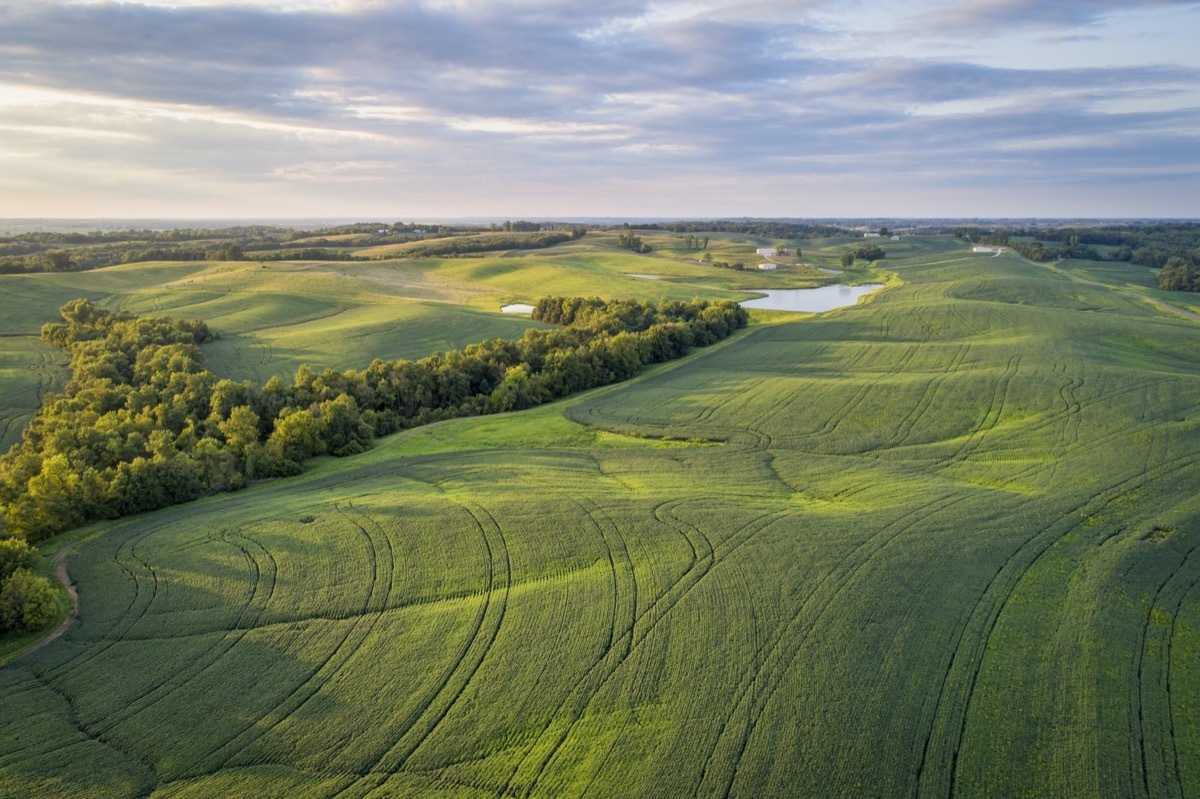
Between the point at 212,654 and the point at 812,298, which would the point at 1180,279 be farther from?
the point at 212,654

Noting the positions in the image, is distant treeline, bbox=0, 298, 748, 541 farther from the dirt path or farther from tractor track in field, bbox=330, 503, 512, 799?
tractor track in field, bbox=330, 503, 512, 799

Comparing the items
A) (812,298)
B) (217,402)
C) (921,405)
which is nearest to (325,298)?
(217,402)

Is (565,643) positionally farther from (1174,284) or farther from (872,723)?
(1174,284)

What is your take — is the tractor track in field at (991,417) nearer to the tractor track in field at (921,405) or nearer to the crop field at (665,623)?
the crop field at (665,623)

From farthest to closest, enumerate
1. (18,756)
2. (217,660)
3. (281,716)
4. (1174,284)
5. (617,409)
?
(1174,284) < (617,409) < (217,660) < (281,716) < (18,756)

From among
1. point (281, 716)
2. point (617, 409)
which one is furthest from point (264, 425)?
point (281, 716)

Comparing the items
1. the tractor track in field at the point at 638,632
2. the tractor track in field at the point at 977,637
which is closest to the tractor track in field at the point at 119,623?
the tractor track in field at the point at 638,632
